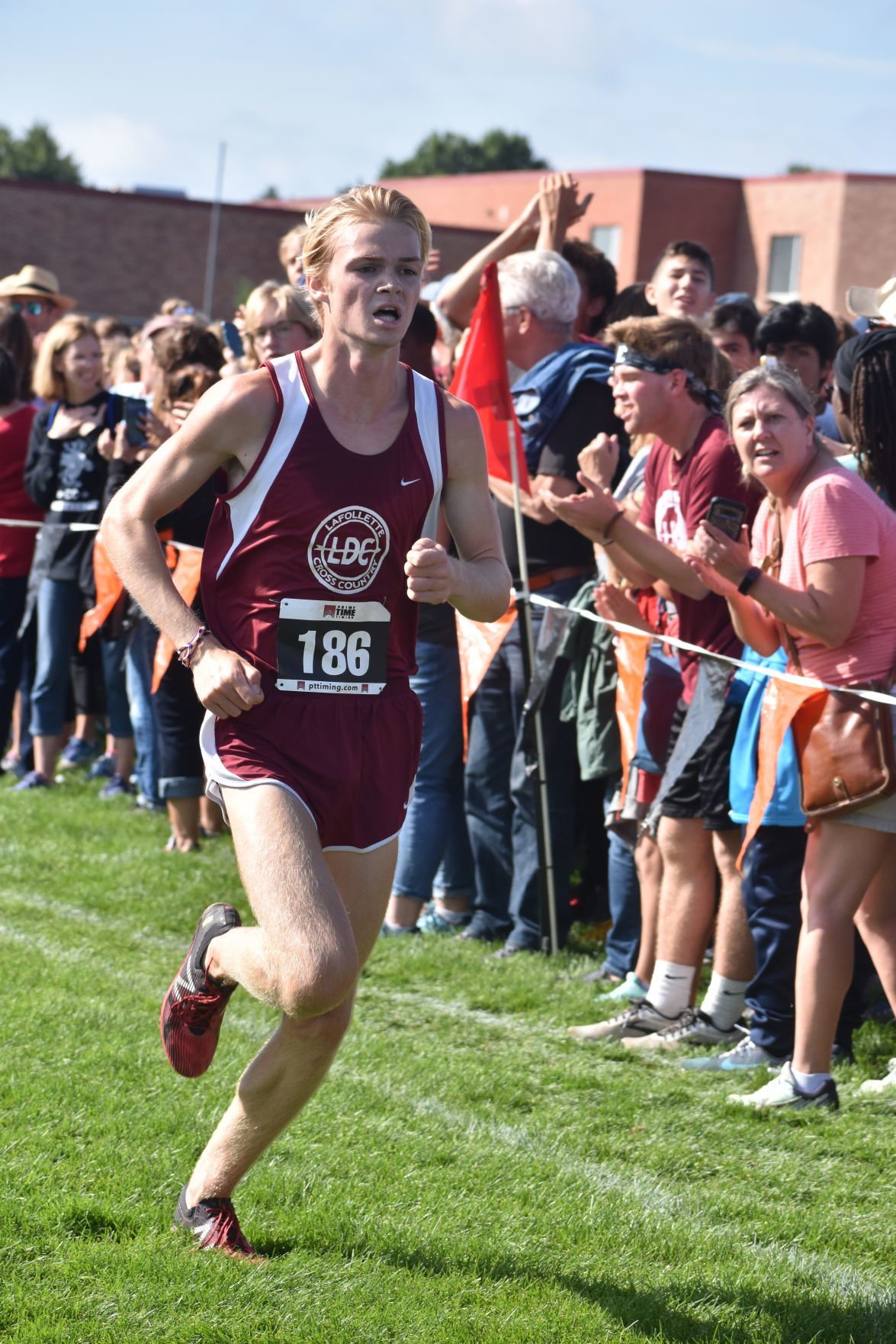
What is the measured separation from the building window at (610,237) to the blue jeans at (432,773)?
145ft

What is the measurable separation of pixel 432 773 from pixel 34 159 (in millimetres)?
113473

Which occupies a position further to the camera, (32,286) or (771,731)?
(32,286)

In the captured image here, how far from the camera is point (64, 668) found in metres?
9.87

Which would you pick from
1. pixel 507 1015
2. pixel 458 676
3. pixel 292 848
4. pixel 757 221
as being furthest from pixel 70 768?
pixel 757 221

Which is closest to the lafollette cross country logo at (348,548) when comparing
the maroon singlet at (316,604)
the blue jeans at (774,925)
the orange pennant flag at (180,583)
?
the maroon singlet at (316,604)

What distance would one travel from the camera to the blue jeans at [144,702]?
9.14 metres

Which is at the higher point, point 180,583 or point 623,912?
point 180,583

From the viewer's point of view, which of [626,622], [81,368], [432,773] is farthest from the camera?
[81,368]

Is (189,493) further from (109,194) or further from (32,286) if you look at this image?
(109,194)

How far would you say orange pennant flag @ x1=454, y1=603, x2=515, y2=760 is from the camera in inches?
277

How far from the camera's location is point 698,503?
591 centimetres

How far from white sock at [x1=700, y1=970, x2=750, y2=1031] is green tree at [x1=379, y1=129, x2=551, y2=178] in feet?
364

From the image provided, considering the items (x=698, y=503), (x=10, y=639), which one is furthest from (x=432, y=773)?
(x=10, y=639)

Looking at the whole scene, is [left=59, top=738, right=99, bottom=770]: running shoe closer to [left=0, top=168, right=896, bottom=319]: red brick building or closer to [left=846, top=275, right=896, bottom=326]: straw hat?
[left=846, top=275, right=896, bottom=326]: straw hat
